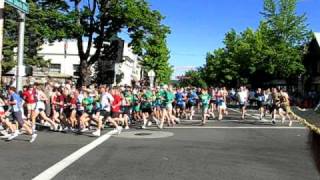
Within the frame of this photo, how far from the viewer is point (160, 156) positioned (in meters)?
12.6

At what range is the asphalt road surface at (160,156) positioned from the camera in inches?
400

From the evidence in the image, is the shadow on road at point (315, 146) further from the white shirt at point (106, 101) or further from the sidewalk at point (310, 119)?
the white shirt at point (106, 101)

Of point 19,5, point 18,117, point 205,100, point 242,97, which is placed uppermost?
point 19,5

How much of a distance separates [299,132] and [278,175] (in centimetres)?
963

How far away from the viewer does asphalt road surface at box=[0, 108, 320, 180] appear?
33.3 feet

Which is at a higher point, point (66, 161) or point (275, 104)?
point (275, 104)

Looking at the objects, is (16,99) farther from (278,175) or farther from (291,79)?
(291,79)

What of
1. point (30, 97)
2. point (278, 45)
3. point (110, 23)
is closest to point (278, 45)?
point (278, 45)

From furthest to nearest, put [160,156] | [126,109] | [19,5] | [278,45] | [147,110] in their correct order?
[278,45] < [147,110] < [126,109] < [19,5] < [160,156]

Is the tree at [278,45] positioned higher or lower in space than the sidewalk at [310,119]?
higher

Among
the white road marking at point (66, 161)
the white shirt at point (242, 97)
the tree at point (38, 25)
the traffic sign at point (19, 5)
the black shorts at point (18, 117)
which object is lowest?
the white road marking at point (66, 161)

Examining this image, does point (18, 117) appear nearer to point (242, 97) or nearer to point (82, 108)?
point (82, 108)

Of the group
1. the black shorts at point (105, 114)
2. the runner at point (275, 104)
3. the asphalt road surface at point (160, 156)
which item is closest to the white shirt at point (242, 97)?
the runner at point (275, 104)

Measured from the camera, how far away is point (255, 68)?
5638 cm
